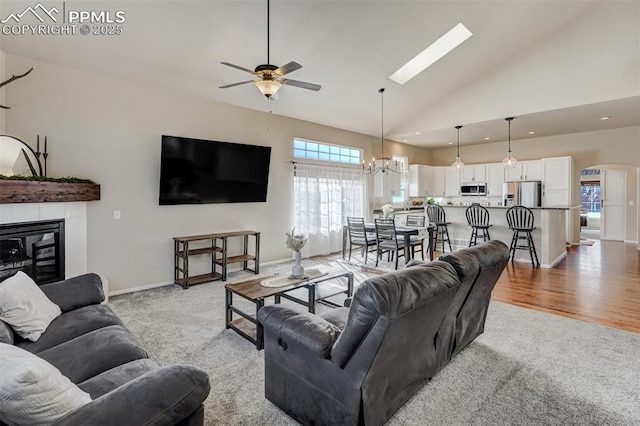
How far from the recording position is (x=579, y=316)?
3629 millimetres

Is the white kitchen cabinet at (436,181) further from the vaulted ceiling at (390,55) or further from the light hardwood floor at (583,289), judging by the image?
the light hardwood floor at (583,289)

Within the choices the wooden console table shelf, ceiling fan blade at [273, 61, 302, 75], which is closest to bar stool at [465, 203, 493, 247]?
the wooden console table shelf

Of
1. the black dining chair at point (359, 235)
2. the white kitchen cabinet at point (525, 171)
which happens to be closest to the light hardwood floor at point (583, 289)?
the black dining chair at point (359, 235)

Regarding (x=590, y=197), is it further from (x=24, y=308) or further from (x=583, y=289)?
(x=24, y=308)

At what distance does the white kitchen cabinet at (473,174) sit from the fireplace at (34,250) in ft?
30.6

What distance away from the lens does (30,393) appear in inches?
40.4

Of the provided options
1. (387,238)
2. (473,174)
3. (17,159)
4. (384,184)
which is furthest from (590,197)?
(17,159)

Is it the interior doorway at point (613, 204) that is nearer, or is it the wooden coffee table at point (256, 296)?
the wooden coffee table at point (256, 296)

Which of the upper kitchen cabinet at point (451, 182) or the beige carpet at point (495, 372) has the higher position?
the upper kitchen cabinet at point (451, 182)

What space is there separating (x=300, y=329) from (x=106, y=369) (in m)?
1.05

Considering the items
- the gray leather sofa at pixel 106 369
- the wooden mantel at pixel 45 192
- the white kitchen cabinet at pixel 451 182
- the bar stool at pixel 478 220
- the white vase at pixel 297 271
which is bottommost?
the gray leather sofa at pixel 106 369

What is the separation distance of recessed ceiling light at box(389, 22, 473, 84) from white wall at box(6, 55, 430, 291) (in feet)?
9.19

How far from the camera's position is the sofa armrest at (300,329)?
1.79 m

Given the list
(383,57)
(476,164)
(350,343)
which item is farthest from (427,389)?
(476,164)
